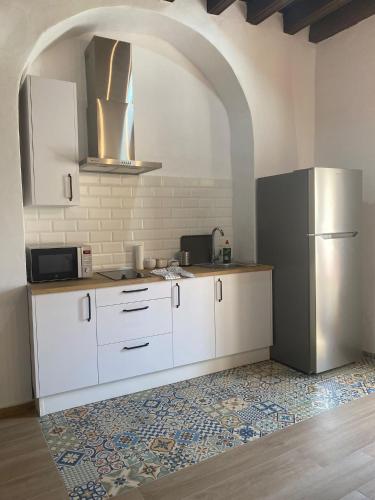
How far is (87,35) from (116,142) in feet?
3.06

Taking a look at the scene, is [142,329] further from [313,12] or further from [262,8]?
[313,12]

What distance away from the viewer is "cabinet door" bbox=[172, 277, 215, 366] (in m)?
3.00

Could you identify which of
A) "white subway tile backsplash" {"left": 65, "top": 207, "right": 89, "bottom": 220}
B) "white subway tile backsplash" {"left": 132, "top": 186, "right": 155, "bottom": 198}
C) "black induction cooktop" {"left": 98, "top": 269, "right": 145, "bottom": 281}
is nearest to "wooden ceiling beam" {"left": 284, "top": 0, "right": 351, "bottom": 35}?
"white subway tile backsplash" {"left": 132, "top": 186, "right": 155, "bottom": 198}

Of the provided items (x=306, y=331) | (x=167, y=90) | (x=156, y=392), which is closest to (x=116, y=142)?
(x=167, y=90)

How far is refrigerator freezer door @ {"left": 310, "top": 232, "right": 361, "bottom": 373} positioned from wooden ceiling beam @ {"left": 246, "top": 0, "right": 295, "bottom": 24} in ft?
6.25

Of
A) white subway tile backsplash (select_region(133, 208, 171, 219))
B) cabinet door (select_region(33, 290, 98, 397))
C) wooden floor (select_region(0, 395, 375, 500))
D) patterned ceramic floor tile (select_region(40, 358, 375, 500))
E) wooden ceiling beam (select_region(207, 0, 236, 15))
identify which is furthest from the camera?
white subway tile backsplash (select_region(133, 208, 171, 219))

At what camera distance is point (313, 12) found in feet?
11.0

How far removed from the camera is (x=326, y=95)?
3.83m

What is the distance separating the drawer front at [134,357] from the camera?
275 centimetres

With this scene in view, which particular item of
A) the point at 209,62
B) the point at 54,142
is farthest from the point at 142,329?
the point at 209,62

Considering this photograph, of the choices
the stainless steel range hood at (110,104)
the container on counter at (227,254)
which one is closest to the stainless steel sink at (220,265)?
the container on counter at (227,254)

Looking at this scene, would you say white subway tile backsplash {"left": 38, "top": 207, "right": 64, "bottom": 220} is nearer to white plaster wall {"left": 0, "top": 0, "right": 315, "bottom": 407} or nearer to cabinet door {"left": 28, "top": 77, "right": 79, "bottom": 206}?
cabinet door {"left": 28, "top": 77, "right": 79, "bottom": 206}

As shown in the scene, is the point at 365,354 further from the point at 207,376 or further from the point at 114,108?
the point at 114,108

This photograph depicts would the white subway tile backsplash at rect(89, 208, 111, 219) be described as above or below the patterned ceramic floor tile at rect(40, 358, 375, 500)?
above
